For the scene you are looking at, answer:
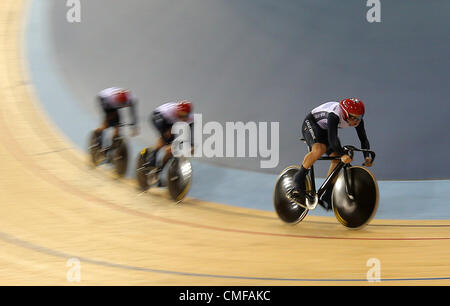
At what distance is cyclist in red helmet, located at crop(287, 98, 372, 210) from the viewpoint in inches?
165

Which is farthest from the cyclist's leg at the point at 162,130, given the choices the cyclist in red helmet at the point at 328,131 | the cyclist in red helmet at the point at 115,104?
the cyclist in red helmet at the point at 328,131

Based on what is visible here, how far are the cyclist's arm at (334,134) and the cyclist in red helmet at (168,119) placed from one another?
1.33m

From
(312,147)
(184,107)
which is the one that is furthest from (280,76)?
(312,147)

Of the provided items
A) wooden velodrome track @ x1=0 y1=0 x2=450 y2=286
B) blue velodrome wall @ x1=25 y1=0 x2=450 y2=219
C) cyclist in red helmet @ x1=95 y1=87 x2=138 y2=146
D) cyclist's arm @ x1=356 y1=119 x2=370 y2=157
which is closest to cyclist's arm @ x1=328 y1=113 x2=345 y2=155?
cyclist's arm @ x1=356 y1=119 x2=370 y2=157

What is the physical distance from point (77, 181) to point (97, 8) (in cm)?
273

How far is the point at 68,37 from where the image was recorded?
743cm

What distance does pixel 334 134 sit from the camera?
165 inches

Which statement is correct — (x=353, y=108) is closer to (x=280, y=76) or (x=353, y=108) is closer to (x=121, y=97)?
(x=280, y=76)

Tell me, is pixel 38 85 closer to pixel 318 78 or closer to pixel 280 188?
pixel 318 78

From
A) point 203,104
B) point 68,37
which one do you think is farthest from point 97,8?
point 203,104

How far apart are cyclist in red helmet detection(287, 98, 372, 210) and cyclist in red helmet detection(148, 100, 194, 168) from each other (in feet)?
3.56

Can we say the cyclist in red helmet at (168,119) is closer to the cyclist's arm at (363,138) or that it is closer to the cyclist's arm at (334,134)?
the cyclist's arm at (334,134)

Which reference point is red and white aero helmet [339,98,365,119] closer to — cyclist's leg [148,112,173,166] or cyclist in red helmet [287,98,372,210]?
cyclist in red helmet [287,98,372,210]

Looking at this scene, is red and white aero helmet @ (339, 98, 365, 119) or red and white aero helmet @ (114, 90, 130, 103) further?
red and white aero helmet @ (114, 90, 130, 103)
